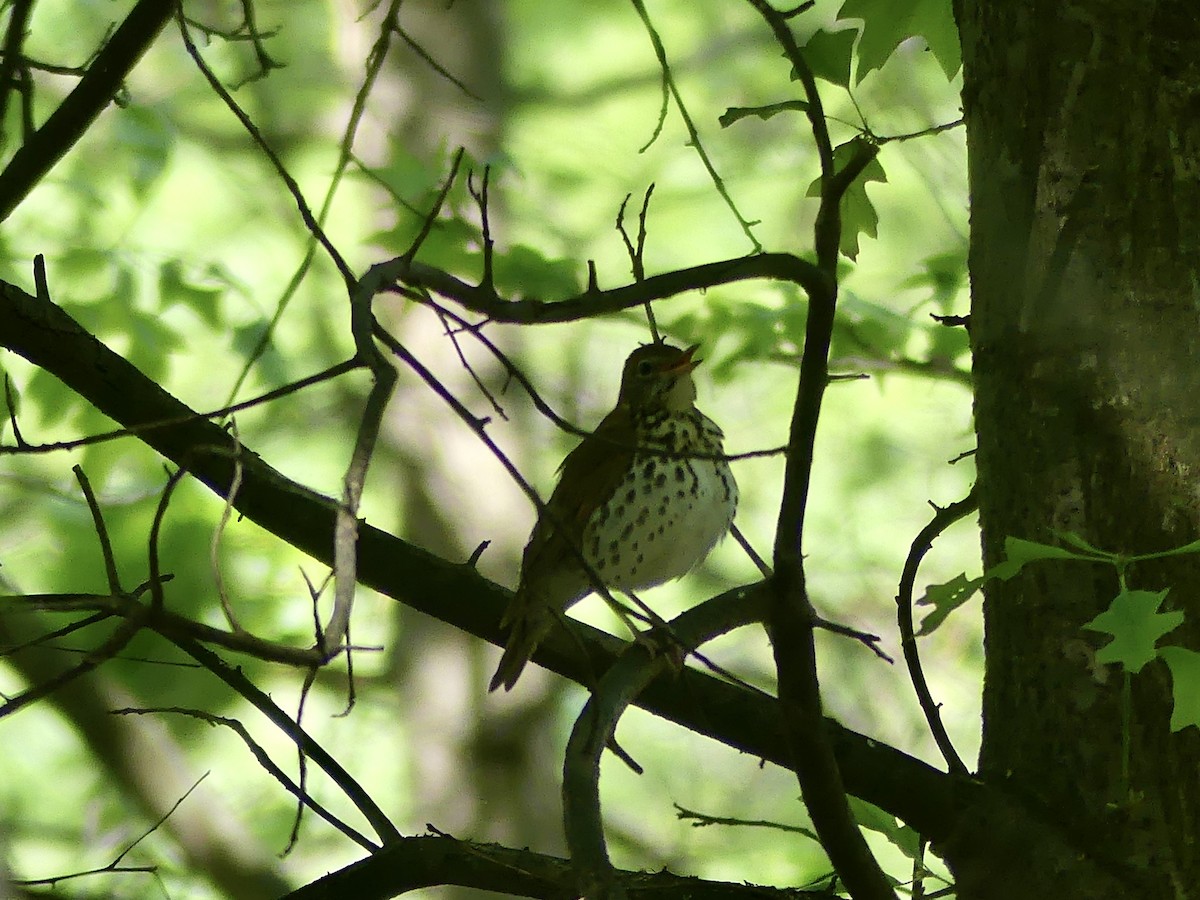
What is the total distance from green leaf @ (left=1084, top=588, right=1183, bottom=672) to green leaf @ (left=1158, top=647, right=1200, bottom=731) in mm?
31

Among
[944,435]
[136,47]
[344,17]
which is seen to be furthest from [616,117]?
[136,47]

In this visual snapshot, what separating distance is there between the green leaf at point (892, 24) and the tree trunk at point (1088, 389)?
0.54ft

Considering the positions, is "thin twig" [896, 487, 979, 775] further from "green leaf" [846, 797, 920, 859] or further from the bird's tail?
the bird's tail

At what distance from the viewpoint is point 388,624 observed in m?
4.51

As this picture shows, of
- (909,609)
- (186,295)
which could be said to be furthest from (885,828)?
(186,295)

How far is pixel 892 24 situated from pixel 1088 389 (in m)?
0.55

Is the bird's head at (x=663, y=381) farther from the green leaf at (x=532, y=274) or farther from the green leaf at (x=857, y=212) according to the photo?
the green leaf at (x=857, y=212)

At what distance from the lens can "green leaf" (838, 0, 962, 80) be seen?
1.66 meters

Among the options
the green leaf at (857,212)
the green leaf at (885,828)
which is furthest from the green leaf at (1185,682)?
the green leaf at (857,212)

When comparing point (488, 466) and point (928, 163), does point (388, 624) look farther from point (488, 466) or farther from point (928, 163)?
point (928, 163)

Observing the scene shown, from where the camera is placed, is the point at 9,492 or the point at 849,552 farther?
the point at 849,552

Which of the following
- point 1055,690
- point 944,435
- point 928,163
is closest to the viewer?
point 1055,690

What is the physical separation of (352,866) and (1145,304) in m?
0.99

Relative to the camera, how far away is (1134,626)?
1123 mm
